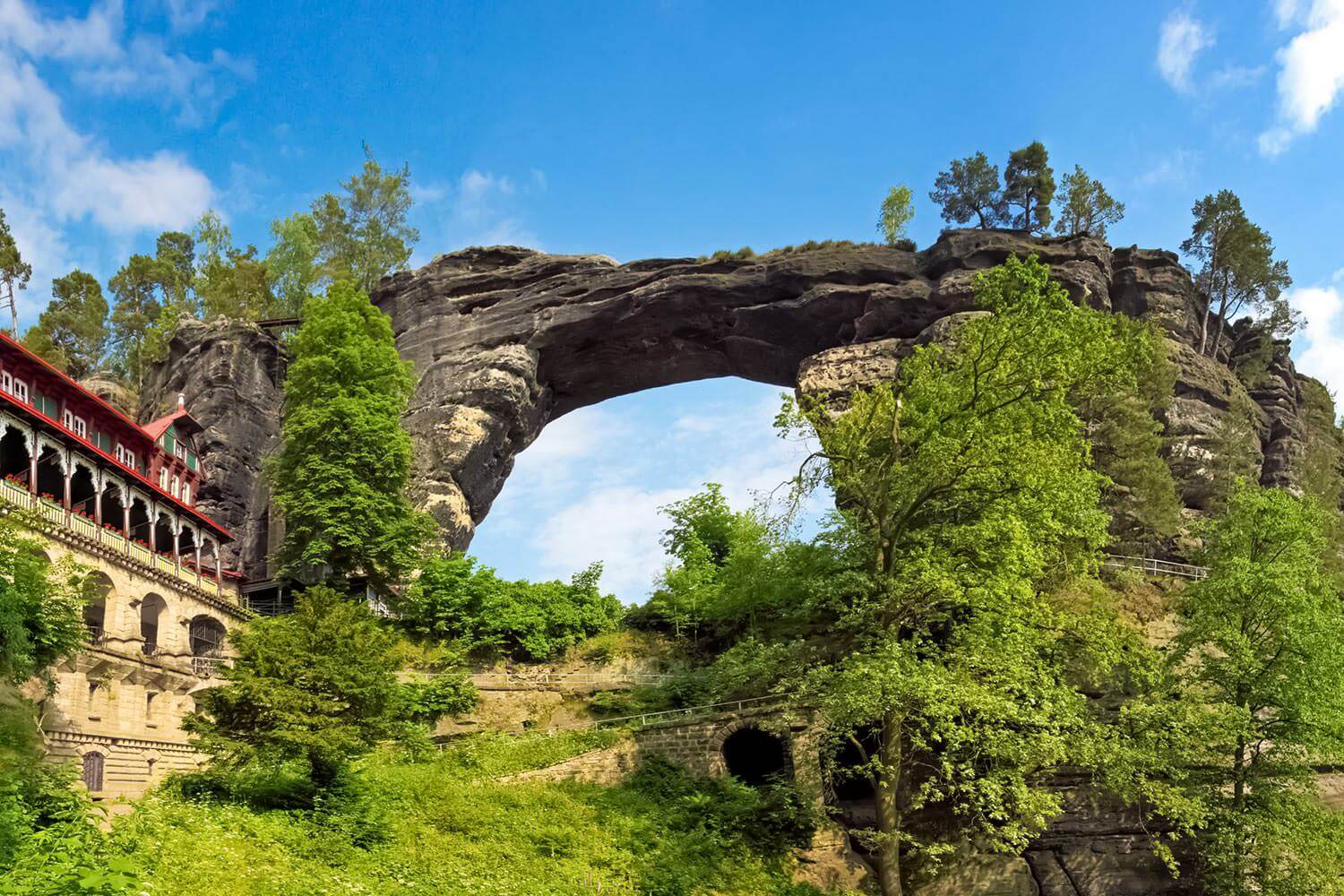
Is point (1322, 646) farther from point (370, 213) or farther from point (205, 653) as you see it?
point (370, 213)

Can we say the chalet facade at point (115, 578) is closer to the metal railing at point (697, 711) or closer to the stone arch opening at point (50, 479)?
the stone arch opening at point (50, 479)

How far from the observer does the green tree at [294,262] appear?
60000 mm

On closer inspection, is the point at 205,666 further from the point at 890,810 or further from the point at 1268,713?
the point at 1268,713

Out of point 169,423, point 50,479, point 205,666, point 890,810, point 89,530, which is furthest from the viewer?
point 169,423

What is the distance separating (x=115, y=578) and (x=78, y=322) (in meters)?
42.9

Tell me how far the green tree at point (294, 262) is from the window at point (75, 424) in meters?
25.1

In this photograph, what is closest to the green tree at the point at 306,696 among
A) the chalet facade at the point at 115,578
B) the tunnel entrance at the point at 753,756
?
the chalet facade at the point at 115,578

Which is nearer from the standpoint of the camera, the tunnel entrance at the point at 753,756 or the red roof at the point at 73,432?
the red roof at the point at 73,432

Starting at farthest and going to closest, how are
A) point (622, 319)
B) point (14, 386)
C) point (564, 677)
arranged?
1. point (622, 319)
2. point (564, 677)
3. point (14, 386)

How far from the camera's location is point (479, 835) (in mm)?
22750

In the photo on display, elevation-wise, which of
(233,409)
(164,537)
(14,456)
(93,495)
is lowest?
(164,537)

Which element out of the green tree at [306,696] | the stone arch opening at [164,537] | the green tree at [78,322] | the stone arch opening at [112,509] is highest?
the green tree at [78,322]

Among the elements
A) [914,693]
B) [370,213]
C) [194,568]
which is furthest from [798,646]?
[370,213]

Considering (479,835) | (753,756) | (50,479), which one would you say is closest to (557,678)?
(753,756)
